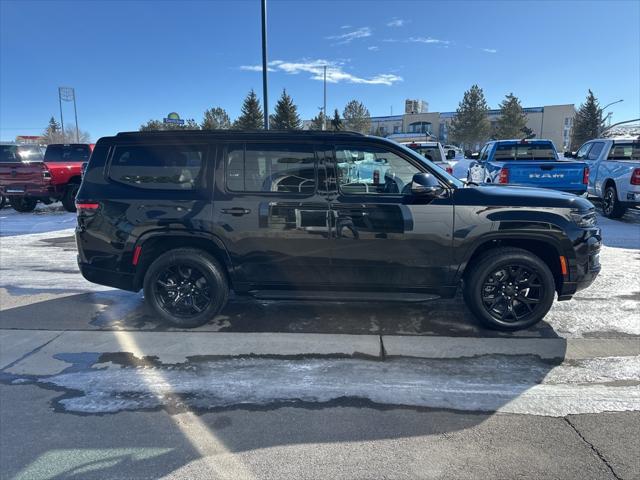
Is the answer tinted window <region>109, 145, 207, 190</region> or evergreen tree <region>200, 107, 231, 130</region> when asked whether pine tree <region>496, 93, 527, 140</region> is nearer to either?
evergreen tree <region>200, 107, 231, 130</region>

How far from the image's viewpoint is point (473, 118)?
58469mm

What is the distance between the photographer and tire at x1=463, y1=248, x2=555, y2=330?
4238 mm

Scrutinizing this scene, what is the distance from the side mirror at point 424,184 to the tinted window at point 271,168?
95 centimetres

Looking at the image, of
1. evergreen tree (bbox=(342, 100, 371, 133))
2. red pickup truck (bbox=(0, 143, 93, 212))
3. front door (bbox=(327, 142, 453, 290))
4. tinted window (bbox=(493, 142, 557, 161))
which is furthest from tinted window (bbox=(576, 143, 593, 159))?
evergreen tree (bbox=(342, 100, 371, 133))

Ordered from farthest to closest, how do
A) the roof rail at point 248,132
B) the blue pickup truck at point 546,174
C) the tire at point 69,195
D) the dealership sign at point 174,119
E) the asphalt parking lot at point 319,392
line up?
the dealership sign at point 174,119 → the tire at point 69,195 → the blue pickup truck at point 546,174 → the roof rail at point 248,132 → the asphalt parking lot at point 319,392

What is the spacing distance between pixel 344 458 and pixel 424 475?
1.51 ft

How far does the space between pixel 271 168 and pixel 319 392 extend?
2141mm

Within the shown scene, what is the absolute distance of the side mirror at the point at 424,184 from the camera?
398cm

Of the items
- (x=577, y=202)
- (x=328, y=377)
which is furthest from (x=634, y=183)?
(x=328, y=377)

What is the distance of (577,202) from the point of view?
13.9ft

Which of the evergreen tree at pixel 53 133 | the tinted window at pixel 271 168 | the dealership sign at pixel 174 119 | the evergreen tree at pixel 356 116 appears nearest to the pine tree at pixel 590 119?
the evergreen tree at pixel 356 116

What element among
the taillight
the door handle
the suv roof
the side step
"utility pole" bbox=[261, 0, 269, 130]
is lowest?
the side step

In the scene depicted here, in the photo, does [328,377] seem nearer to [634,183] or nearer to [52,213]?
[634,183]

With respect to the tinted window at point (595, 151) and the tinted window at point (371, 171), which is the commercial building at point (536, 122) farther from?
the tinted window at point (371, 171)
